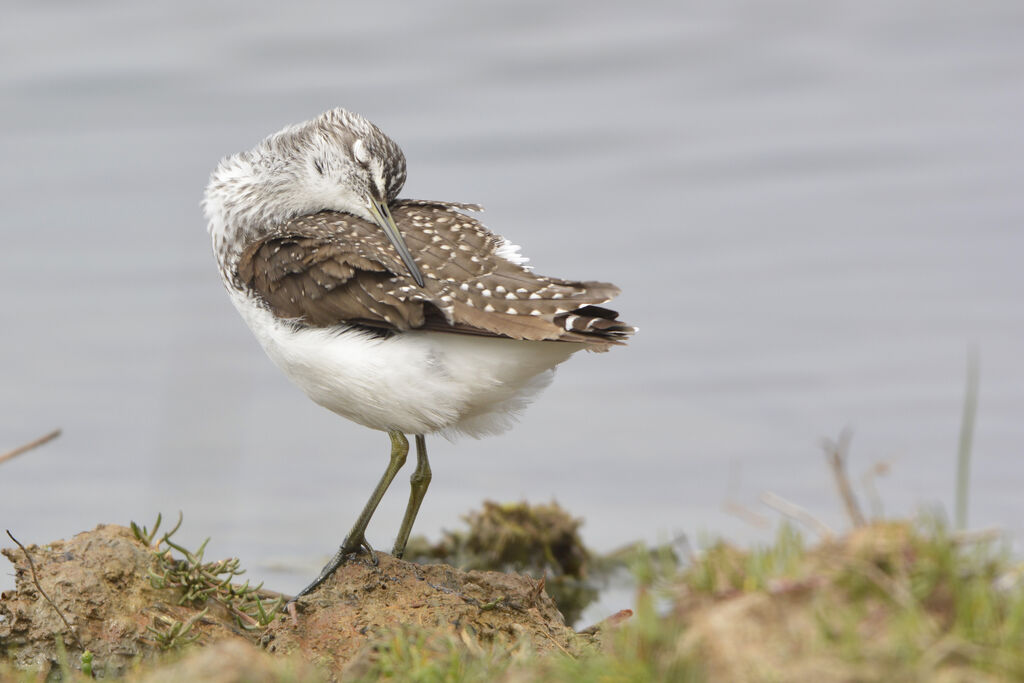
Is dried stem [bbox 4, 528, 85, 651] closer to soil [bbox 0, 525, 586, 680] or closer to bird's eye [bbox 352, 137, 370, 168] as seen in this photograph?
soil [bbox 0, 525, 586, 680]

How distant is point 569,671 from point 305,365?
9.37 feet

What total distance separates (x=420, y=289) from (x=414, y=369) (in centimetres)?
35

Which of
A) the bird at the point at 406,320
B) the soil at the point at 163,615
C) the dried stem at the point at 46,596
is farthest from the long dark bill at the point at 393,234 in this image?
the dried stem at the point at 46,596

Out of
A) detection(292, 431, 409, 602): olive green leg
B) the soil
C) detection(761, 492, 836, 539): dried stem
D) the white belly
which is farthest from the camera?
the white belly

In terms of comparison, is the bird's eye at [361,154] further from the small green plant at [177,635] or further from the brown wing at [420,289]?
the small green plant at [177,635]

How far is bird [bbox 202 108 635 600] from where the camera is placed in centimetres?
516

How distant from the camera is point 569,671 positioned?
286cm

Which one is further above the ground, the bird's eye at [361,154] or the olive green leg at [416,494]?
the bird's eye at [361,154]

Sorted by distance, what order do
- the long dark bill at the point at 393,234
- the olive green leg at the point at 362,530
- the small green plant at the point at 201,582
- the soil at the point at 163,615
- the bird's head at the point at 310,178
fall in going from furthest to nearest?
the bird's head at the point at 310,178 < the long dark bill at the point at 393,234 < the olive green leg at the point at 362,530 < the small green plant at the point at 201,582 < the soil at the point at 163,615

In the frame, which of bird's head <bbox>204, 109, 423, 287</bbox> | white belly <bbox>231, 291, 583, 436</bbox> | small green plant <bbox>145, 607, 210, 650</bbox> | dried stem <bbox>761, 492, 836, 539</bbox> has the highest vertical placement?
bird's head <bbox>204, 109, 423, 287</bbox>

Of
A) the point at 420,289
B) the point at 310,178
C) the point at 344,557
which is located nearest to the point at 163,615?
the point at 344,557

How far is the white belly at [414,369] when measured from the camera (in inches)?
207

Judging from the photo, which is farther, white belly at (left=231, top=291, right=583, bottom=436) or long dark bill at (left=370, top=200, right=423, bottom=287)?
long dark bill at (left=370, top=200, right=423, bottom=287)

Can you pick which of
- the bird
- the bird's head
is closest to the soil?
the bird
